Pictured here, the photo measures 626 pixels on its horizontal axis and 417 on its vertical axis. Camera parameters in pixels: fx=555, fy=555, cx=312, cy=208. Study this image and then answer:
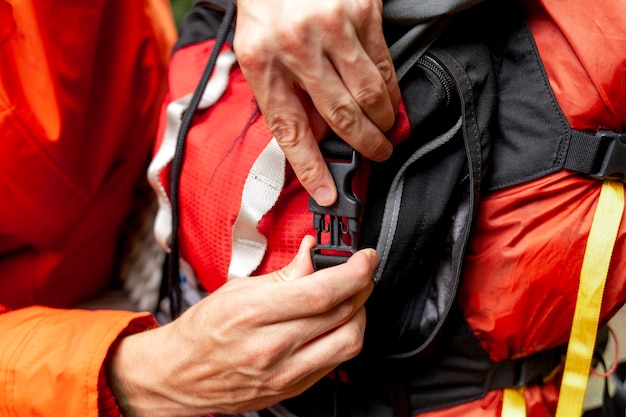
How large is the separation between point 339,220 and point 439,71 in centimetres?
16

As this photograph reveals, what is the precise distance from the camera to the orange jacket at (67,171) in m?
0.59

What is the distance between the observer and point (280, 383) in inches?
20.8

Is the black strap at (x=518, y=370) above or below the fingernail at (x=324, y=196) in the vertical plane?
below

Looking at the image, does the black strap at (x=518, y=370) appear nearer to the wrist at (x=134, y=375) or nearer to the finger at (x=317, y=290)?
the finger at (x=317, y=290)

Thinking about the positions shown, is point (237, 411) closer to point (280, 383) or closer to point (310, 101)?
point (280, 383)

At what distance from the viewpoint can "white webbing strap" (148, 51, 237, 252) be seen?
2.12ft

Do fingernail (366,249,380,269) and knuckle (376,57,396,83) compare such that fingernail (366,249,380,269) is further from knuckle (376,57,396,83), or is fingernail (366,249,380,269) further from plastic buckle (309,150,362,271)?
knuckle (376,57,396,83)

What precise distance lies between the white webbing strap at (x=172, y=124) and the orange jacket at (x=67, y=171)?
12cm

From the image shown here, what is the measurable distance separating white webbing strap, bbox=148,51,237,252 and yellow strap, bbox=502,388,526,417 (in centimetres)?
44

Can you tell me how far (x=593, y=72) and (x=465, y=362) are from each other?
33 centimetres

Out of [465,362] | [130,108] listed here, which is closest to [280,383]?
[465,362]

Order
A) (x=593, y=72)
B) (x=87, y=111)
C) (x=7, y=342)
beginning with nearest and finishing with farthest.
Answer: (x=593, y=72), (x=7, y=342), (x=87, y=111)

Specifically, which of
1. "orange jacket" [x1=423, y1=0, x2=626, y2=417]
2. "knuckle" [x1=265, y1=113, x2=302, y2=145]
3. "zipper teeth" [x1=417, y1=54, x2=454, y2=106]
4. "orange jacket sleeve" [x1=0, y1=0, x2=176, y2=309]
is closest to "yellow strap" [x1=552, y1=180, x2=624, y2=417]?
"orange jacket" [x1=423, y1=0, x2=626, y2=417]

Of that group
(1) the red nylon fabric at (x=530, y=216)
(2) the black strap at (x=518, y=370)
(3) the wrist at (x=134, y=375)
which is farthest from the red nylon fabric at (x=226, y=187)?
(2) the black strap at (x=518, y=370)
